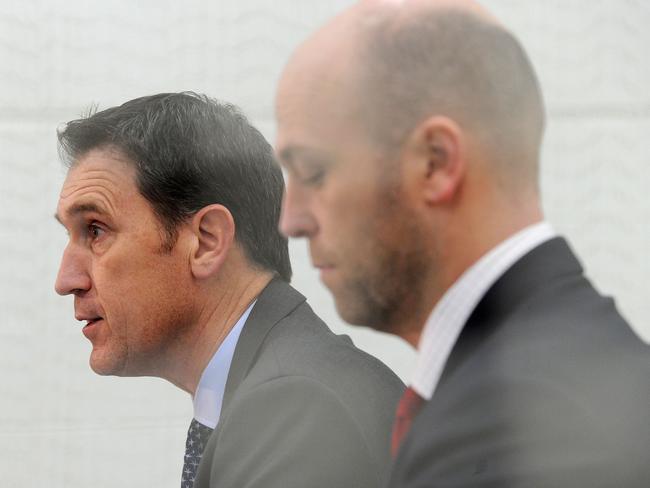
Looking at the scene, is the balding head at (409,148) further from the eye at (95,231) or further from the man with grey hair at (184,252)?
the eye at (95,231)

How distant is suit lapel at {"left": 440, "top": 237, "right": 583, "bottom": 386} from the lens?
657 millimetres

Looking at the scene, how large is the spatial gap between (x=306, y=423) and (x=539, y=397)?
1.45ft

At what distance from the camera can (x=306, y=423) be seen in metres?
1.01

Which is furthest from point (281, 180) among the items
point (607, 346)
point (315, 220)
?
point (607, 346)

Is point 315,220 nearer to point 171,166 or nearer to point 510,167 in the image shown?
point 510,167

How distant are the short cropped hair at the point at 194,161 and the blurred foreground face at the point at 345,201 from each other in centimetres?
56

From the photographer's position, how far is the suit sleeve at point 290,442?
0.99 meters

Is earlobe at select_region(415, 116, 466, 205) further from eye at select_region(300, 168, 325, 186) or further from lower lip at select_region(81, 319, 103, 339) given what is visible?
lower lip at select_region(81, 319, 103, 339)

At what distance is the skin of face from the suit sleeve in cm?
23

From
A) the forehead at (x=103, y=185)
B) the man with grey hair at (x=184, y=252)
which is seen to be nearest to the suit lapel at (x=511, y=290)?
the man with grey hair at (x=184, y=252)

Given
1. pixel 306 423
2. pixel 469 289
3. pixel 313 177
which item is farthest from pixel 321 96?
pixel 306 423

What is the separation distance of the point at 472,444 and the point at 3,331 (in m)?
1.45

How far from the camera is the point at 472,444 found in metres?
0.61

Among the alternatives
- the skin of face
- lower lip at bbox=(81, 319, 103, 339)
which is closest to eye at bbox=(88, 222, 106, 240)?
the skin of face
